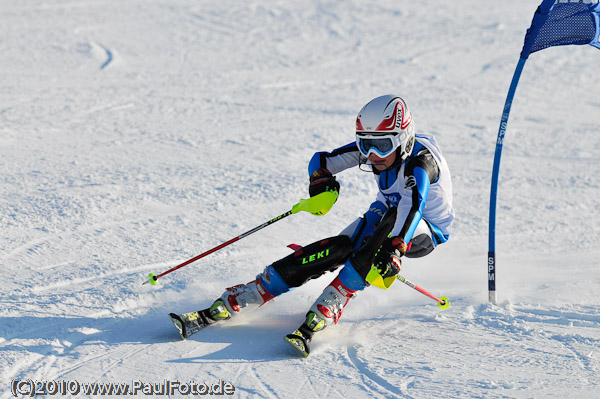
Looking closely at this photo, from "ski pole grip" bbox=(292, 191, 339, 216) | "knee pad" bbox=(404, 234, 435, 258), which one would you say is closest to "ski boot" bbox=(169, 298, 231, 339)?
"ski pole grip" bbox=(292, 191, 339, 216)

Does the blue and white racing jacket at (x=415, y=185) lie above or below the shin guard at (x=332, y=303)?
above

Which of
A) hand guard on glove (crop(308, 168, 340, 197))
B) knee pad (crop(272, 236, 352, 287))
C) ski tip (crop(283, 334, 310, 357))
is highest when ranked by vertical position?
hand guard on glove (crop(308, 168, 340, 197))

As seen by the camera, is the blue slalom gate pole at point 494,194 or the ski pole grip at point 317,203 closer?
the ski pole grip at point 317,203

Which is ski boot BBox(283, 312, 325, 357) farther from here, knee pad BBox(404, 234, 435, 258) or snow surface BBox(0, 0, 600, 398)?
knee pad BBox(404, 234, 435, 258)

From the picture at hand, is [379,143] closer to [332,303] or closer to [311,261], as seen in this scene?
[311,261]

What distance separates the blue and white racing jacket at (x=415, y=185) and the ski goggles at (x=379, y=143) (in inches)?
7.4

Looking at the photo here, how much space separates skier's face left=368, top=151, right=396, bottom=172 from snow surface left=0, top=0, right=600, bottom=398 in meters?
1.16

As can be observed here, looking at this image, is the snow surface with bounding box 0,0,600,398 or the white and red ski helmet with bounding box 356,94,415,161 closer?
the snow surface with bounding box 0,0,600,398

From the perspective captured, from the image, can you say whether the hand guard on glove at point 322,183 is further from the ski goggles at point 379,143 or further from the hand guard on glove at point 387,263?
the hand guard on glove at point 387,263

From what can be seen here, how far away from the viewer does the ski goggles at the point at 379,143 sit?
14.8 feet

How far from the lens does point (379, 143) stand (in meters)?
4.56

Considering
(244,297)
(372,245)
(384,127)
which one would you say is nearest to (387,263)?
(372,245)

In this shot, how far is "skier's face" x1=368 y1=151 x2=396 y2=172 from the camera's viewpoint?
464cm

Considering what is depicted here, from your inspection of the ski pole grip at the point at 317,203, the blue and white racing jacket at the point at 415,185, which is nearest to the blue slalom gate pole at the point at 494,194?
the blue and white racing jacket at the point at 415,185
